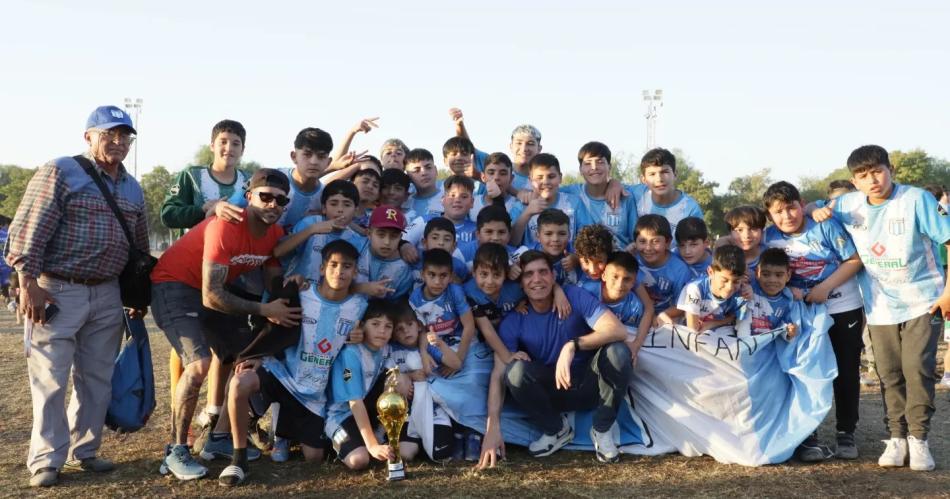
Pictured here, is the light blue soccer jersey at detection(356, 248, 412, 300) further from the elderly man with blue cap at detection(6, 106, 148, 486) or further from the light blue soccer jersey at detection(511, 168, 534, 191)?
the light blue soccer jersey at detection(511, 168, 534, 191)

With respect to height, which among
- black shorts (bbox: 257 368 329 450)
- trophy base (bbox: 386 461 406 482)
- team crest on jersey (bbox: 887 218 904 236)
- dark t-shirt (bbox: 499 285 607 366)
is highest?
team crest on jersey (bbox: 887 218 904 236)

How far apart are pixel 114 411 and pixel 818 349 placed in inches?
203

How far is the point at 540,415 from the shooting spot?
16.8ft

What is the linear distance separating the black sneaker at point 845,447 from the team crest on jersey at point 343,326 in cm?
366

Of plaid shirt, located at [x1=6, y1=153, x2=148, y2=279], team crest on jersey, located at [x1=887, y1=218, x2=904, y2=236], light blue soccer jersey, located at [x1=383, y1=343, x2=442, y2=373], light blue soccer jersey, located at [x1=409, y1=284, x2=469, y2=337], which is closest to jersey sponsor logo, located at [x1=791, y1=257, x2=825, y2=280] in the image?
team crest on jersey, located at [x1=887, y1=218, x2=904, y2=236]

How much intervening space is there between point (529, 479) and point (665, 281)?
1940 mm

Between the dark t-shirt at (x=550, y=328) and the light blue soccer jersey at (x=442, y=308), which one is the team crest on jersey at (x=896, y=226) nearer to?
the dark t-shirt at (x=550, y=328)

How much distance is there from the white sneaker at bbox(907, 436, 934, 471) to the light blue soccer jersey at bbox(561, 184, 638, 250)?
2559 millimetres

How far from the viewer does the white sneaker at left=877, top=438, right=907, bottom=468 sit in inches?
188

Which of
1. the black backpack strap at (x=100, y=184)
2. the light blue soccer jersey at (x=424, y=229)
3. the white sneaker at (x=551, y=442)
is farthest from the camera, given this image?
the light blue soccer jersey at (x=424, y=229)

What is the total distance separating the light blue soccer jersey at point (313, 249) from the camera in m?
5.37

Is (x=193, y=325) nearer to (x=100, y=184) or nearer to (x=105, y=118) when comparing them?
(x=100, y=184)

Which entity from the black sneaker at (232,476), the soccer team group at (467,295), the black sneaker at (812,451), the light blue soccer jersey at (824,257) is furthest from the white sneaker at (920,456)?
the black sneaker at (232,476)

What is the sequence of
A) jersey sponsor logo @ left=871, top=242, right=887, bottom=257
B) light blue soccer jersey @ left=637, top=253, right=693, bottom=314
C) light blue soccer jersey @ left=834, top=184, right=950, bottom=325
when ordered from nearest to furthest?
1. light blue soccer jersey @ left=834, top=184, right=950, bottom=325
2. jersey sponsor logo @ left=871, top=242, right=887, bottom=257
3. light blue soccer jersey @ left=637, top=253, right=693, bottom=314
